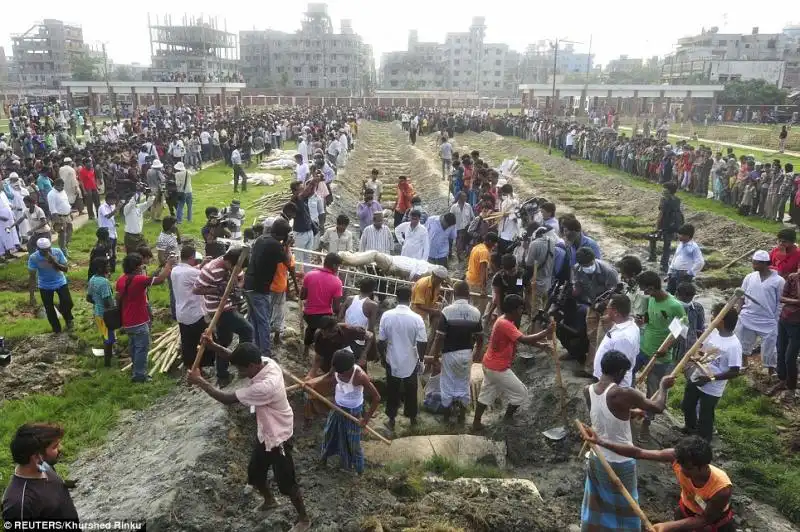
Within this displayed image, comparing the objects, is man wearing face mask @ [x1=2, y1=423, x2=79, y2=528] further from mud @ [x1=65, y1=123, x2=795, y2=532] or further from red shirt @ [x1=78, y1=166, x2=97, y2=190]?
red shirt @ [x1=78, y1=166, x2=97, y2=190]

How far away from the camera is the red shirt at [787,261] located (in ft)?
25.5

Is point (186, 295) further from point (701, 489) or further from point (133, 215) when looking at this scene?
point (701, 489)

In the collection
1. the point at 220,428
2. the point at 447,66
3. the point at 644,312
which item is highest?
the point at 447,66

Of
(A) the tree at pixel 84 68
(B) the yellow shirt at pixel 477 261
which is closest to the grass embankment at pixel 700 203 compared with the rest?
(B) the yellow shirt at pixel 477 261

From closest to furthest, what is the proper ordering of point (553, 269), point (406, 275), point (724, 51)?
→ point (553, 269), point (406, 275), point (724, 51)

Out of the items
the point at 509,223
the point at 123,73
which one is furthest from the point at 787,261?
the point at 123,73

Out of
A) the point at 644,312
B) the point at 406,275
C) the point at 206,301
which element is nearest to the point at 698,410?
the point at 644,312

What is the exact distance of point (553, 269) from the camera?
8703 millimetres

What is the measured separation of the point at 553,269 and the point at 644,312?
7.39ft

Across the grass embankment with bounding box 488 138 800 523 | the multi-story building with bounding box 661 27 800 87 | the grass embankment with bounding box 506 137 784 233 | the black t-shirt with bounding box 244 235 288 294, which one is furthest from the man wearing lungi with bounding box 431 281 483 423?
the multi-story building with bounding box 661 27 800 87

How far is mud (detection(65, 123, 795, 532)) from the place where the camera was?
17.1 feet

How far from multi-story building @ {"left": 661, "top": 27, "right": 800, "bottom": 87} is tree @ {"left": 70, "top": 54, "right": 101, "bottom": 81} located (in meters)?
76.3

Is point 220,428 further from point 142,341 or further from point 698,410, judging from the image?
point 698,410

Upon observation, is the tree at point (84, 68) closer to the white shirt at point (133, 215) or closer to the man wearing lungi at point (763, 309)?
the white shirt at point (133, 215)
